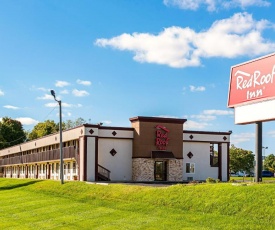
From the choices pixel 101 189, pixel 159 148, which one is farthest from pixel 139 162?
pixel 101 189

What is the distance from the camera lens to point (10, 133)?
4109 inches

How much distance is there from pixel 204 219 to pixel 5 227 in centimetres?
902

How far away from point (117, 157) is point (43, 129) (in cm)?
6413

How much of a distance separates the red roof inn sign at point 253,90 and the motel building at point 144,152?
20.8 m

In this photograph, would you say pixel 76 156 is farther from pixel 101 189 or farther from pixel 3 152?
pixel 3 152

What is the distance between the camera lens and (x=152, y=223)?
17453 mm

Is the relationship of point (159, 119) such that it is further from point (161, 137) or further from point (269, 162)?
point (269, 162)

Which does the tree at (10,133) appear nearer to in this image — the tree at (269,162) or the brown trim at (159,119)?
the tree at (269,162)

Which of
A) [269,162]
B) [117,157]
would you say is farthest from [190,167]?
[269,162]

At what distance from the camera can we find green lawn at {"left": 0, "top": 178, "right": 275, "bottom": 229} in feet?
54.3

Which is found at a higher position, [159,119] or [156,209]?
[159,119]

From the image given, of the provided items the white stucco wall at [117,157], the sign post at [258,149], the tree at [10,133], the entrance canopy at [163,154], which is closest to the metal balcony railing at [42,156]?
the white stucco wall at [117,157]

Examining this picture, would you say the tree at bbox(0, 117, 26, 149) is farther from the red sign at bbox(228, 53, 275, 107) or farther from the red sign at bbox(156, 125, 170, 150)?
the red sign at bbox(228, 53, 275, 107)

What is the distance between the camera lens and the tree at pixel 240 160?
277 feet
